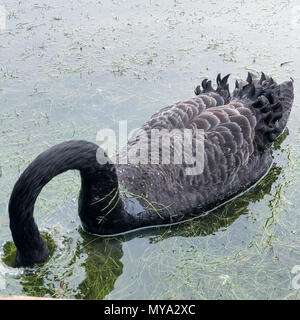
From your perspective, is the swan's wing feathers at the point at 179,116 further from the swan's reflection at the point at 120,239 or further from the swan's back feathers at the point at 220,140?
the swan's reflection at the point at 120,239

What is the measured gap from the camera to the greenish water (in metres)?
4.17

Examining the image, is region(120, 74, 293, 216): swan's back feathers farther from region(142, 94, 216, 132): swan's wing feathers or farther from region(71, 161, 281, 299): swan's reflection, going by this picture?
region(71, 161, 281, 299): swan's reflection

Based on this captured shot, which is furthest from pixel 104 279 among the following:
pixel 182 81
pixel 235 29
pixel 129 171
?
pixel 235 29

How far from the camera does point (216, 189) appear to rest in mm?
4836

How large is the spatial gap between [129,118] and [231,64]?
263 cm

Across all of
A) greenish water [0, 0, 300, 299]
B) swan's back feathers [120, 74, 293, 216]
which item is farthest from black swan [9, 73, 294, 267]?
greenish water [0, 0, 300, 299]

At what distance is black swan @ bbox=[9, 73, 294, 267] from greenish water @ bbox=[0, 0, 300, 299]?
25 centimetres

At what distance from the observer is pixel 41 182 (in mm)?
3508

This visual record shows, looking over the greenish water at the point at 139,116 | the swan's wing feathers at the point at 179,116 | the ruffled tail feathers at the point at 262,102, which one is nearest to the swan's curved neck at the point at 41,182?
the greenish water at the point at 139,116

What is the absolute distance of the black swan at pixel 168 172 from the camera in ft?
11.8

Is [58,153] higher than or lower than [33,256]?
higher

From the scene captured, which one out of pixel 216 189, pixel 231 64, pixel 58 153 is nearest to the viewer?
pixel 58 153
